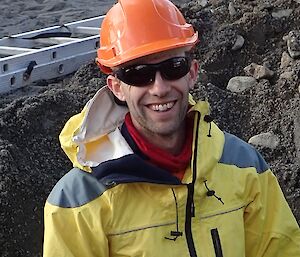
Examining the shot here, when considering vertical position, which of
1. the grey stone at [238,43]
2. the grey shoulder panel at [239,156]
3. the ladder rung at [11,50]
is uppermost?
the grey shoulder panel at [239,156]

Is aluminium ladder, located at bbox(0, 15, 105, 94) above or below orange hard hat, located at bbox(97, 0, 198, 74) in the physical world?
below

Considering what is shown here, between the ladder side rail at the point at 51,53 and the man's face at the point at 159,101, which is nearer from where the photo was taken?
the man's face at the point at 159,101

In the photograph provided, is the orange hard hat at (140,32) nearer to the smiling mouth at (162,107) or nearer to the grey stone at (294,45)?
the smiling mouth at (162,107)

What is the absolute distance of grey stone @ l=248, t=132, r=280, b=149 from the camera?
5.12 meters

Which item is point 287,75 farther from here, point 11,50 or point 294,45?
point 11,50

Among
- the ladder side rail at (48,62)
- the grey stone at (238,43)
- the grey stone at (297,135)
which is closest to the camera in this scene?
the grey stone at (297,135)

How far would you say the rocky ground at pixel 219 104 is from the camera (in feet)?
14.6


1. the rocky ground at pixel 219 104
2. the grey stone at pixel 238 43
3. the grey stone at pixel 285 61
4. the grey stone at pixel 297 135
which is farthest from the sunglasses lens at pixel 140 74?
the grey stone at pixel 238 43

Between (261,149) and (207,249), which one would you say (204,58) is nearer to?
(261,149)

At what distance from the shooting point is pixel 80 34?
7355mm

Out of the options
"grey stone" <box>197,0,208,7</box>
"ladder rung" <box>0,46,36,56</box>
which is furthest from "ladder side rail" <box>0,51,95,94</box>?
"grey stone" <box>197,0,208,7</box>

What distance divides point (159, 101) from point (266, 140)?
2.83 meters

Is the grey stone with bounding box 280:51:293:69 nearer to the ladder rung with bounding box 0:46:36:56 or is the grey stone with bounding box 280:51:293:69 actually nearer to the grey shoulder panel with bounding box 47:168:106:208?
the ladder rung with bounding box 0:46:36:56

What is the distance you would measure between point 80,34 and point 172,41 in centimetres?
495
